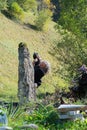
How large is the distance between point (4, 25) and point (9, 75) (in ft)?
45.4

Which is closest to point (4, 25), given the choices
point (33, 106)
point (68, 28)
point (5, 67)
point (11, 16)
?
point (11, 16)

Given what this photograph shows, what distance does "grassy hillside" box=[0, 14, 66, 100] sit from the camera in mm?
34031

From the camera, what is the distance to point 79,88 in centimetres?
1628

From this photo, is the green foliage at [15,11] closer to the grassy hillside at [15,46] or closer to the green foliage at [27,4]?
the grassy hillside at [15,46]

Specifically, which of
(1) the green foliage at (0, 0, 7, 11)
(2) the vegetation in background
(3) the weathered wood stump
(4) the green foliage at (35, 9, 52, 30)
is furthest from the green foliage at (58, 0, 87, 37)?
(4) the green foliage at (35, 9, 52, 30)

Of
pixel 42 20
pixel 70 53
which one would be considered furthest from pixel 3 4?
pixel 70 53

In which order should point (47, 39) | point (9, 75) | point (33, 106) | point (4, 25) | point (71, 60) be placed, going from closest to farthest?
point (33, 106)
point (71, 60)
point (9, 75)
point (4, 25)
point (47, 39)

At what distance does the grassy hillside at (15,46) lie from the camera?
34.0m

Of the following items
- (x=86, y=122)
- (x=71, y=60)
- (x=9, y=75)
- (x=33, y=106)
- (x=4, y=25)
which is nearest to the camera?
(x=86, y=122)

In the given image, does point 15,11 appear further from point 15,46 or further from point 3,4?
point 15,46

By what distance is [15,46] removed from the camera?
43.7m

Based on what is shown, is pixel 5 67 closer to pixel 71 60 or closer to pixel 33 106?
pixel 71 60

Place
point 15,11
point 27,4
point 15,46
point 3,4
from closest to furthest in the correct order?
point 15,46 → point 3,4 → point 15,11 → point 27,4

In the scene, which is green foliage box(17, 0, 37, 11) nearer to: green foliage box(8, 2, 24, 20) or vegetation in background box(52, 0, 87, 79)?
green foliage box(8, 2, 24, 20)
